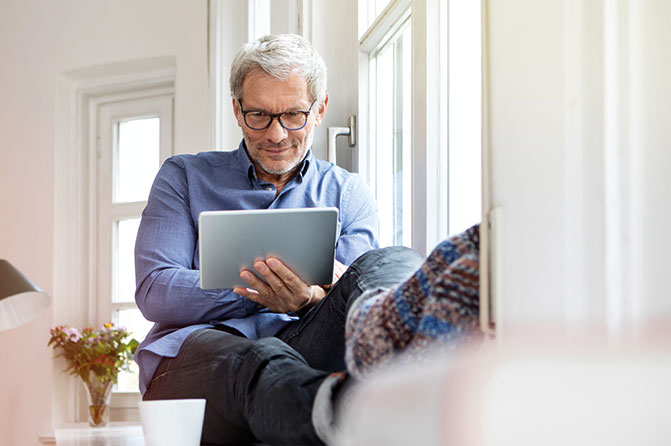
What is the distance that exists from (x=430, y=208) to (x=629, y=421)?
3.82 ft

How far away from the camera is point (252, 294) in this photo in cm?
156

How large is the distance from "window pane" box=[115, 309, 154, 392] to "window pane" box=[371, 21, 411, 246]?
2056 millimetres

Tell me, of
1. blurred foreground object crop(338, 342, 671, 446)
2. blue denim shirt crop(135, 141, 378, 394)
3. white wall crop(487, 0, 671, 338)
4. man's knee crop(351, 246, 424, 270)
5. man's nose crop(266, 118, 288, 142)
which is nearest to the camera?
blurred foreground object crop(338, 342, 671, 446)

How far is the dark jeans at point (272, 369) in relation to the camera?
39.0 inches

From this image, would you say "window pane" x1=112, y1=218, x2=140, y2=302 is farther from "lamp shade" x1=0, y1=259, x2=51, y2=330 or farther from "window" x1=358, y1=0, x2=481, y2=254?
"lamp shade" x1=0, y1=259, x2=51, y2=330

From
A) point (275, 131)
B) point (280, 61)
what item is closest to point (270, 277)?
point (275, 131)

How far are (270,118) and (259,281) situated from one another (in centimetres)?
51

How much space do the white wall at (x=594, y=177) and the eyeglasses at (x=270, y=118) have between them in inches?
44.1

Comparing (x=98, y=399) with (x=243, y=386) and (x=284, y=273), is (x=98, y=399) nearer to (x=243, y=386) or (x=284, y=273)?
(x=284, y=273)

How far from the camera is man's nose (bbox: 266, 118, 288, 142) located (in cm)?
184

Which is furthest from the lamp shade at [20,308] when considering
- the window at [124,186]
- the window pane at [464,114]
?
the window at [124,186]

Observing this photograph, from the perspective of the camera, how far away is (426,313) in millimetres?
787

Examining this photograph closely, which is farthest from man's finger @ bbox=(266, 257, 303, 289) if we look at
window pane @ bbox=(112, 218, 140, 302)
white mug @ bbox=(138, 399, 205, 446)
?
window pane @ bbox=(112, 218, 140, 302)

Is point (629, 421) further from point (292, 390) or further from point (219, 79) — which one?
point (219, 79)
